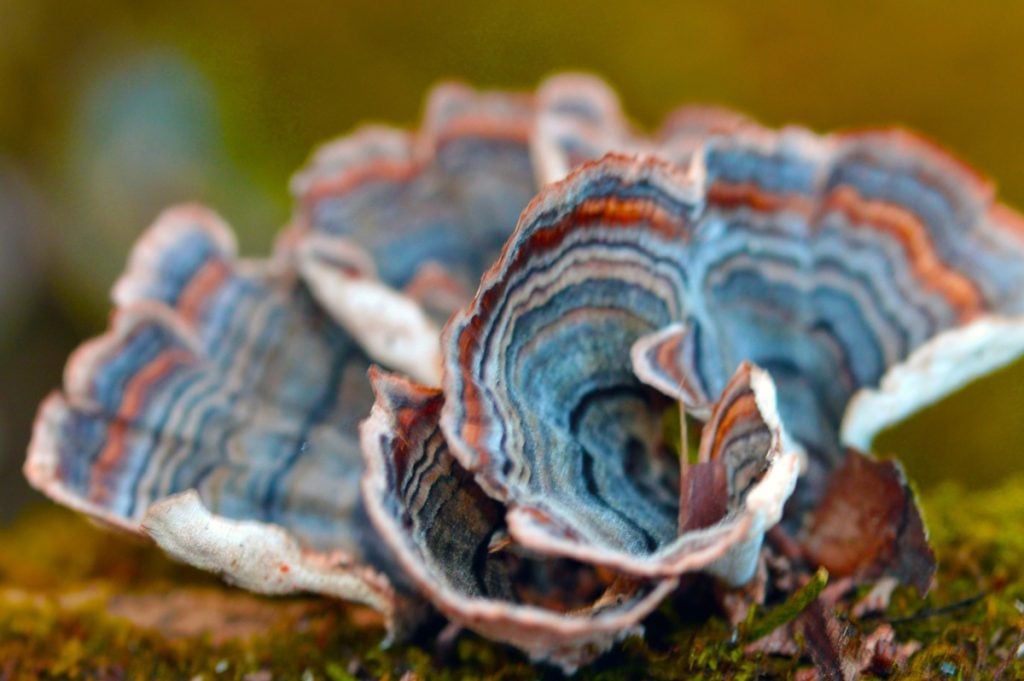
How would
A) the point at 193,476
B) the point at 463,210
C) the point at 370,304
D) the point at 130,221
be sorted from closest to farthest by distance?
the point at 193,476, the point at 370,304, the point at 463,210, the point at 130,221

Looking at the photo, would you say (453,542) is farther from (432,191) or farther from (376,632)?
(432,191)

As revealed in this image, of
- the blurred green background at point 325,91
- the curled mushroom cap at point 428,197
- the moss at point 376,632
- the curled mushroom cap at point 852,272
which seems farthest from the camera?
the blurred green background at point 325,91

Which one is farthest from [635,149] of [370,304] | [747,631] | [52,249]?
[52,249]

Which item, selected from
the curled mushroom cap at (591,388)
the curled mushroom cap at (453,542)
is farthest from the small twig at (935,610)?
the curled mushroom cap at (453,542)

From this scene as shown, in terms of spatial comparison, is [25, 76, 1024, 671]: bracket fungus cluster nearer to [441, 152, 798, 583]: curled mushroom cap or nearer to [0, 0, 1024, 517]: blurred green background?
[441, 152, 798, 583]: curled mushroom cap

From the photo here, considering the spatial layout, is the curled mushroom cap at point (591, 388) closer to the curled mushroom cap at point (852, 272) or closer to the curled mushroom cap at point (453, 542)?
the curled mushroom cap at point (453, 542)

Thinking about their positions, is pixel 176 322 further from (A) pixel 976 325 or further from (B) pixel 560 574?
(A) pixel 976 325
